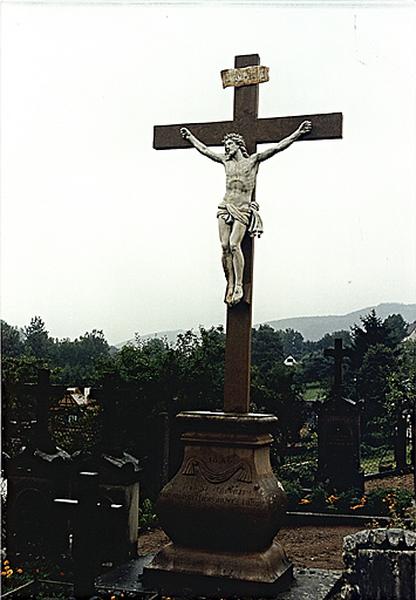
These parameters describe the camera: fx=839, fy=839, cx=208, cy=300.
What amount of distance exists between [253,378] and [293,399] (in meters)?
0.86

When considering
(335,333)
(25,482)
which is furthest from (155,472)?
(335,333)

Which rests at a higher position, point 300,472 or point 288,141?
point 288,141

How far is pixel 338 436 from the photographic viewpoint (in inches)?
476

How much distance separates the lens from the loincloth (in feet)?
22.6

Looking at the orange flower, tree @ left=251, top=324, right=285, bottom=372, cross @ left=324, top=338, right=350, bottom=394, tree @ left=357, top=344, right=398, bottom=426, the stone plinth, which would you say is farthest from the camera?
tree @ left=251, top=324, right=285, bottom=372

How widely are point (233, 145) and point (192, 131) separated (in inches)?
24.8

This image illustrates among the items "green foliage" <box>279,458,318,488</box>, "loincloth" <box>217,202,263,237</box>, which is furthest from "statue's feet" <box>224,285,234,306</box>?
"green foliage" <box>279,458,318,488</box>

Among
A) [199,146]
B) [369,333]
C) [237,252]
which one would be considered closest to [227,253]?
[237,252]

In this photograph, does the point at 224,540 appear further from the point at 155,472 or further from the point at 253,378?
the point at 253,378

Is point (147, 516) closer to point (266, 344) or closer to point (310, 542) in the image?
point (310, 542)

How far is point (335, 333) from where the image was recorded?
23.1 meters

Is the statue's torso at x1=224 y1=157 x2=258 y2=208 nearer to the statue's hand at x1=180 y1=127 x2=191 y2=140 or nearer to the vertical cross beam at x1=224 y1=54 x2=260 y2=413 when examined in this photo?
the vertical cross beam at x1=224 y1=54 x2=260 y2=413

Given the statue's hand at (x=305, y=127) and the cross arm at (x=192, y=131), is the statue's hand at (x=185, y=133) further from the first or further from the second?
the statue's hand at (x=305, y=127)

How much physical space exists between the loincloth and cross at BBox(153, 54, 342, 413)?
0.33 feet
